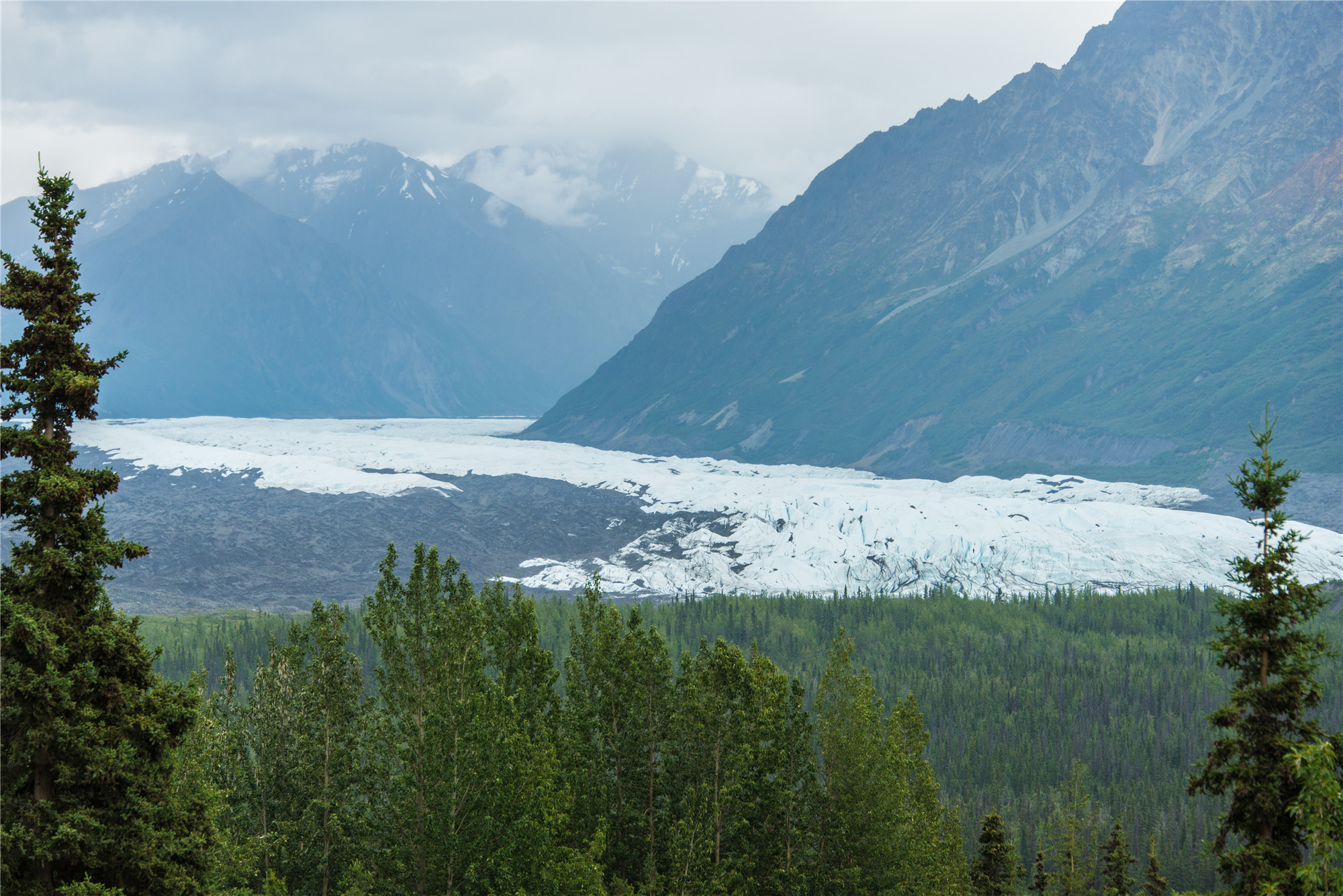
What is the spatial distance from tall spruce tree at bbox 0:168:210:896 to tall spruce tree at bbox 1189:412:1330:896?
18.9 metres

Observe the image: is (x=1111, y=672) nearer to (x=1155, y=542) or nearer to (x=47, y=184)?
(x=1155, y=542)

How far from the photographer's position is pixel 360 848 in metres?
36.0

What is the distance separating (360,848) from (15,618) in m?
19.9

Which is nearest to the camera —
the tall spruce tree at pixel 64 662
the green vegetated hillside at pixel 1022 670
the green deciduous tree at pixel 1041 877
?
the tall spruce tree at pixel 64 662

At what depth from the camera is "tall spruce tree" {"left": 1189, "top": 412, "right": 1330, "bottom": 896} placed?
2097 centimetres

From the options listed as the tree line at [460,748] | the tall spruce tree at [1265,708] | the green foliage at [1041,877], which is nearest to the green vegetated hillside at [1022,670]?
the green foliage at [1041,877]

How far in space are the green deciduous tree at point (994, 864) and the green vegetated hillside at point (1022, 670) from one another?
2212 cm

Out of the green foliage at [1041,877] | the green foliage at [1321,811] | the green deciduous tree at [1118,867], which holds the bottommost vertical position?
the green foliage at [1041,877]

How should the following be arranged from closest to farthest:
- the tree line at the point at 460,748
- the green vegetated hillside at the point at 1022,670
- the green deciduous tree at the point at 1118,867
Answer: the tree line at the point at 460,748
the green deciduous tree at the point at 1118,867
the green vegetated hillside at the point at 1022,670

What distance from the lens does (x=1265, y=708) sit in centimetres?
2150

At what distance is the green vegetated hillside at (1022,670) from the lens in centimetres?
9462

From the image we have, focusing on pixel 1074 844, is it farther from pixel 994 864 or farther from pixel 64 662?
pixel 64 662

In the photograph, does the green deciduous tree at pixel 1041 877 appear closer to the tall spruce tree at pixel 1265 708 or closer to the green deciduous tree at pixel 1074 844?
the green deciduous tree at pixel 1074 844

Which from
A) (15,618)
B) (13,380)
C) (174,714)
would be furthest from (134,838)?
(13,380)
